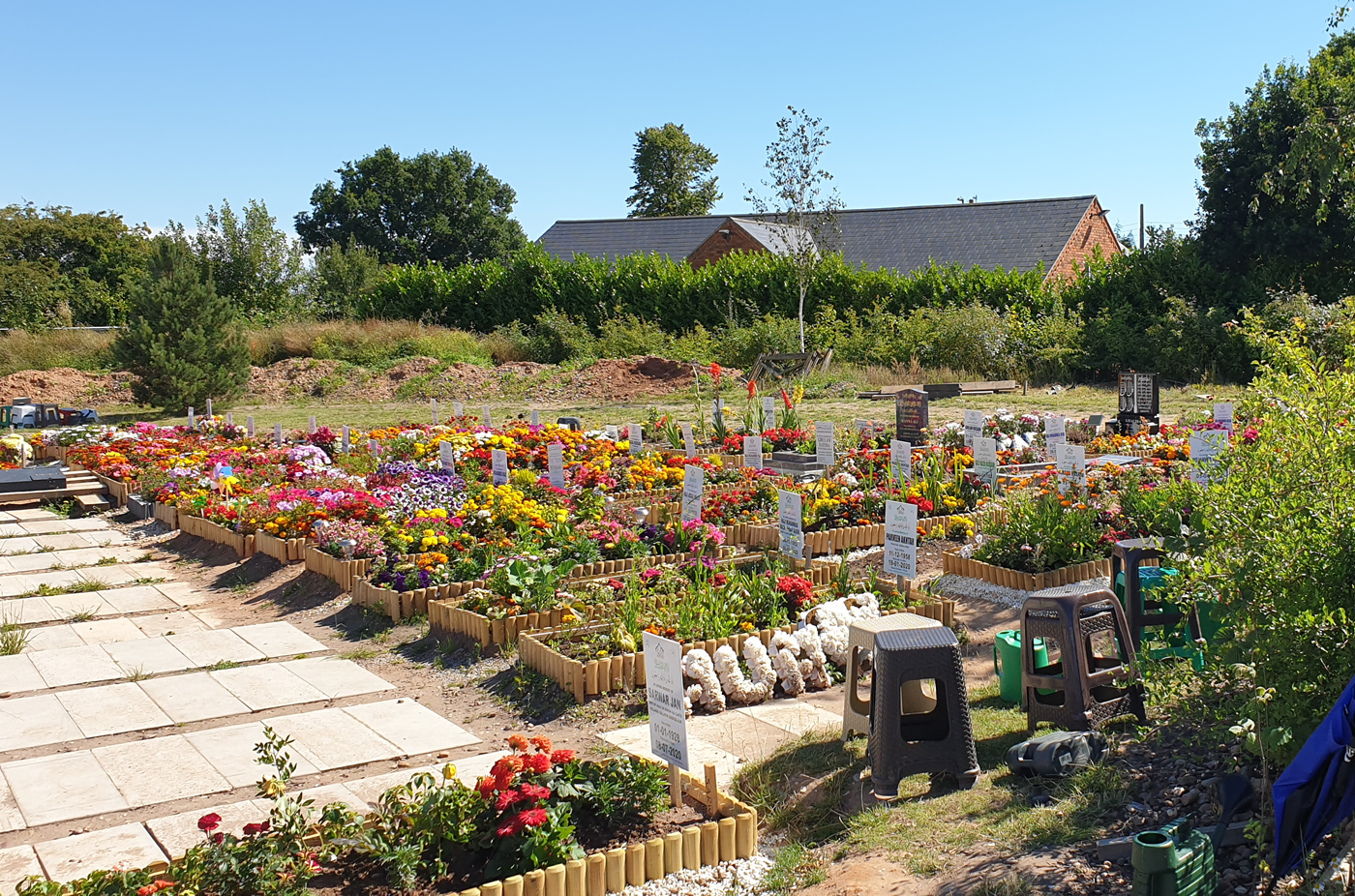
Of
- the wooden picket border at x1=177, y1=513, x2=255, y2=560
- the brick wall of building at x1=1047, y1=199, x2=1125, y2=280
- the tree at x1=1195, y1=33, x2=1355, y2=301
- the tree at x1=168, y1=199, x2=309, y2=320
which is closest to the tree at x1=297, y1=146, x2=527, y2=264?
the tree at x1=168, y1=199, x2=309, y2=320

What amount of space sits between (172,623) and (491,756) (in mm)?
4140

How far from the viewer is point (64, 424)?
20953 millimetres

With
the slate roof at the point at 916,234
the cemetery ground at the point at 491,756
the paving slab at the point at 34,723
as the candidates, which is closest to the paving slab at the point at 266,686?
the cemetery ground at the point at 491,756

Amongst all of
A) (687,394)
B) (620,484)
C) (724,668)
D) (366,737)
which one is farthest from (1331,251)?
(366,737)

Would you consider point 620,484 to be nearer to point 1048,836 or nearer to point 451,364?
point 1048,836

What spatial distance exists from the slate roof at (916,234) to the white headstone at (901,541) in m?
27.5

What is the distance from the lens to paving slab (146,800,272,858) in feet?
15.1

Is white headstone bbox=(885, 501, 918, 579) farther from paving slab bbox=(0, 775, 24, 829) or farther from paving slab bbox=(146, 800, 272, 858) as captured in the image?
paving slab bbox=(0, 775, 24, 829)

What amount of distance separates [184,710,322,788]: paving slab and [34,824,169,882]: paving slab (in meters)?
0.63

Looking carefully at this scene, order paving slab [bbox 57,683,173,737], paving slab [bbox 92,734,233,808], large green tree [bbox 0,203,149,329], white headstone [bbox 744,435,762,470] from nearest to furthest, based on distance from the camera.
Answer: paving slab [bbox 92,734,233,808], paving slab [bbox 57,683,173,737], white headstone [bbox 744,435,762,470], large green tree [bbox 0,203,149,329]

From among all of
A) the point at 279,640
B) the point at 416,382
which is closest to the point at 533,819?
the point at 279,640

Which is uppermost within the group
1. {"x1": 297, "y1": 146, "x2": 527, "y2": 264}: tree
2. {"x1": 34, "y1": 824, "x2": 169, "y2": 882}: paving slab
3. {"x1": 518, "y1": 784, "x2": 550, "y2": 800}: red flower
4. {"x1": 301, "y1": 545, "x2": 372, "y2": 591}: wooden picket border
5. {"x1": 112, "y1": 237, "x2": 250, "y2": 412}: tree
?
{"x1": 297, "y1": 146, "x2": 527, "y2": 264}: tree

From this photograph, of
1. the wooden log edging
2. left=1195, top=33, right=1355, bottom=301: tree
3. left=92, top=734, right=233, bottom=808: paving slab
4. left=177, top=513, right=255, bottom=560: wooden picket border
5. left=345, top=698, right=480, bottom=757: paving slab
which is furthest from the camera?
left=1195, top=33, right=1355, bottom=301: tree

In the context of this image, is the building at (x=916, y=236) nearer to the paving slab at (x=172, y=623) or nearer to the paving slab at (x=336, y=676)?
the paving slab at (x=172, y=623)
